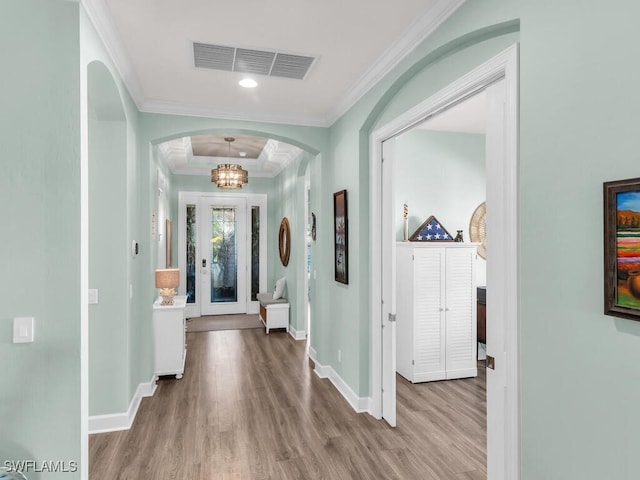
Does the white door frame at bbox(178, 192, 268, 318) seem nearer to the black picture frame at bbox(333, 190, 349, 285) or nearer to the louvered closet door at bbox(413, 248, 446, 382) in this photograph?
the black picture frame at bbox(333, 190, 349, 285)

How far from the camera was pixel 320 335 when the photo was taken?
4324 millimetres

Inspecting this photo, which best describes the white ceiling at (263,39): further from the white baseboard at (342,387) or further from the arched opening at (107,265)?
the white baseboard at (342,387)

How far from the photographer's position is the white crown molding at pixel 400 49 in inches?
84.5

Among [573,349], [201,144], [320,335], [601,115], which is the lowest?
[320,335]

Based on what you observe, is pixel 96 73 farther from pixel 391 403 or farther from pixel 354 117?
pixel 391 403

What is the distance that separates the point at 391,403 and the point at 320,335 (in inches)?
50.8

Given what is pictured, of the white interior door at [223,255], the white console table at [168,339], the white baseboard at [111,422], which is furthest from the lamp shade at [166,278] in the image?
the white interior door at [223,255]

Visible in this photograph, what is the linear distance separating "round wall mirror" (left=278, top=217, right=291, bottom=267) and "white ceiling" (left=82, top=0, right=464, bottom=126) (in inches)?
128

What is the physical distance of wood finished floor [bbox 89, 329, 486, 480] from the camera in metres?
2.56

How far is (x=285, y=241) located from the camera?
677 centimetres
